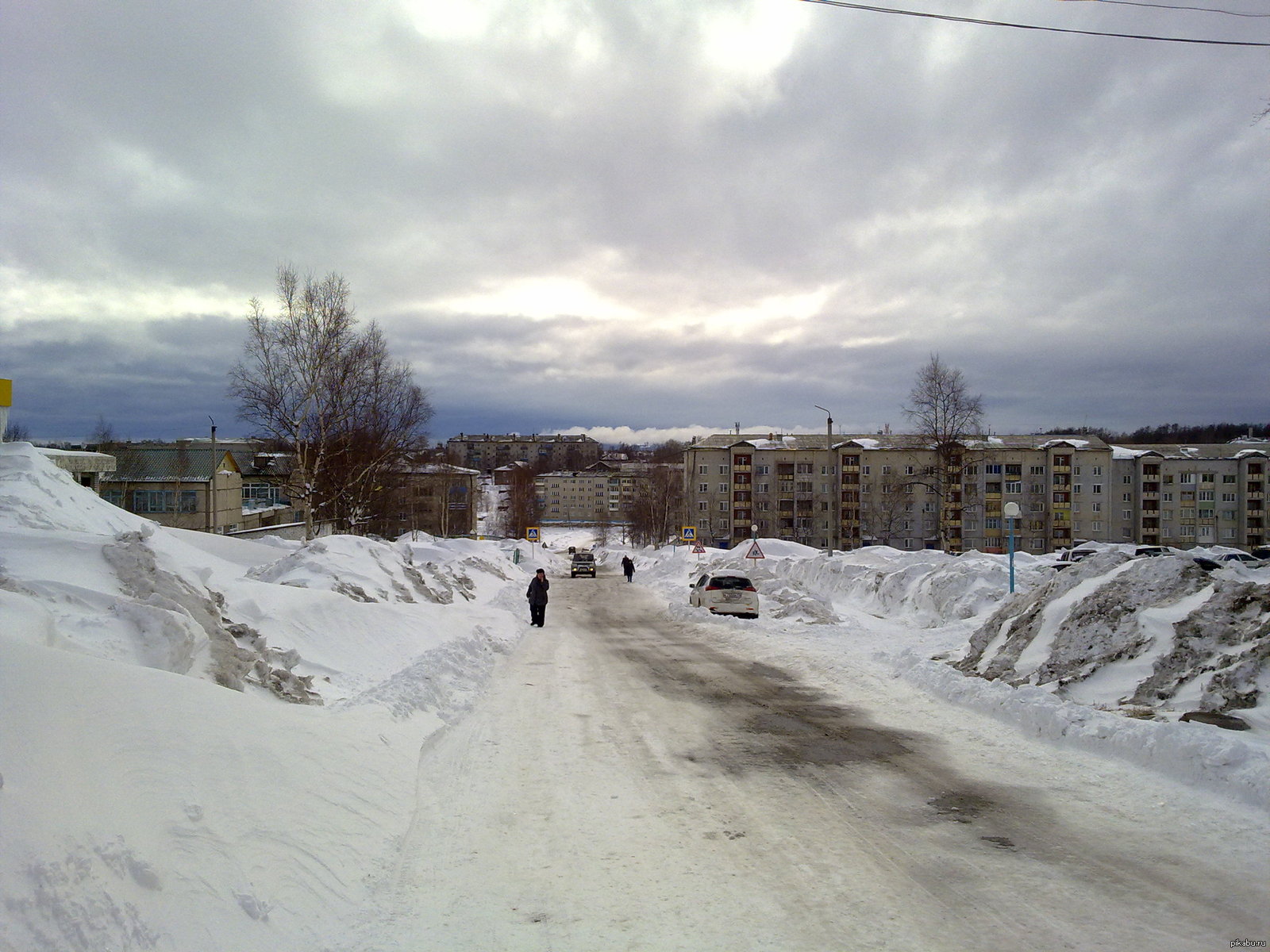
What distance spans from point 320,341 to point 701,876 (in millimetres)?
31694

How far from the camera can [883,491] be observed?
94.7 m

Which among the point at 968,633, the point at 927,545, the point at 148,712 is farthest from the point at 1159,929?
the point at 927,545

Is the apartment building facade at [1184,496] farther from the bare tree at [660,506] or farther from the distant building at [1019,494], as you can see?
the bare tree at [660,506]

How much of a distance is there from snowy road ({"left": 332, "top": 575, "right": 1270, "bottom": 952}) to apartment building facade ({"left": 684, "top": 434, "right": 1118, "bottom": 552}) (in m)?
79.2

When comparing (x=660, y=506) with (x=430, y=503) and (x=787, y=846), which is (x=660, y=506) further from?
(x=787, y=846)

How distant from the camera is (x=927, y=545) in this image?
95.5 metres

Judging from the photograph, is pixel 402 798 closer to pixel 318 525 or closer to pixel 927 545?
pixel 318 525

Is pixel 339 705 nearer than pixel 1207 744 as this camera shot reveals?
No

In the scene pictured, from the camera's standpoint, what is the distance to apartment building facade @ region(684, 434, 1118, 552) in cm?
9019

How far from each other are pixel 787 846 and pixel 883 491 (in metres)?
93.1

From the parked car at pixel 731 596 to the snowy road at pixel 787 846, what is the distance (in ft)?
41.2

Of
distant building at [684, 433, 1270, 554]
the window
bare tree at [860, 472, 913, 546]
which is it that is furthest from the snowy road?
bare tree at [860, 472, 913, 546]

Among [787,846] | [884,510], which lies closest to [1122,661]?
[787,846]

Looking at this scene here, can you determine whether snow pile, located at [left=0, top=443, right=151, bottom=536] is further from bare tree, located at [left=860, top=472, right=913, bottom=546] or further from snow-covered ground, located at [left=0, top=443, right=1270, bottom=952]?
bare tree, located at [left=860, top=472, right=913, bottom=546]
